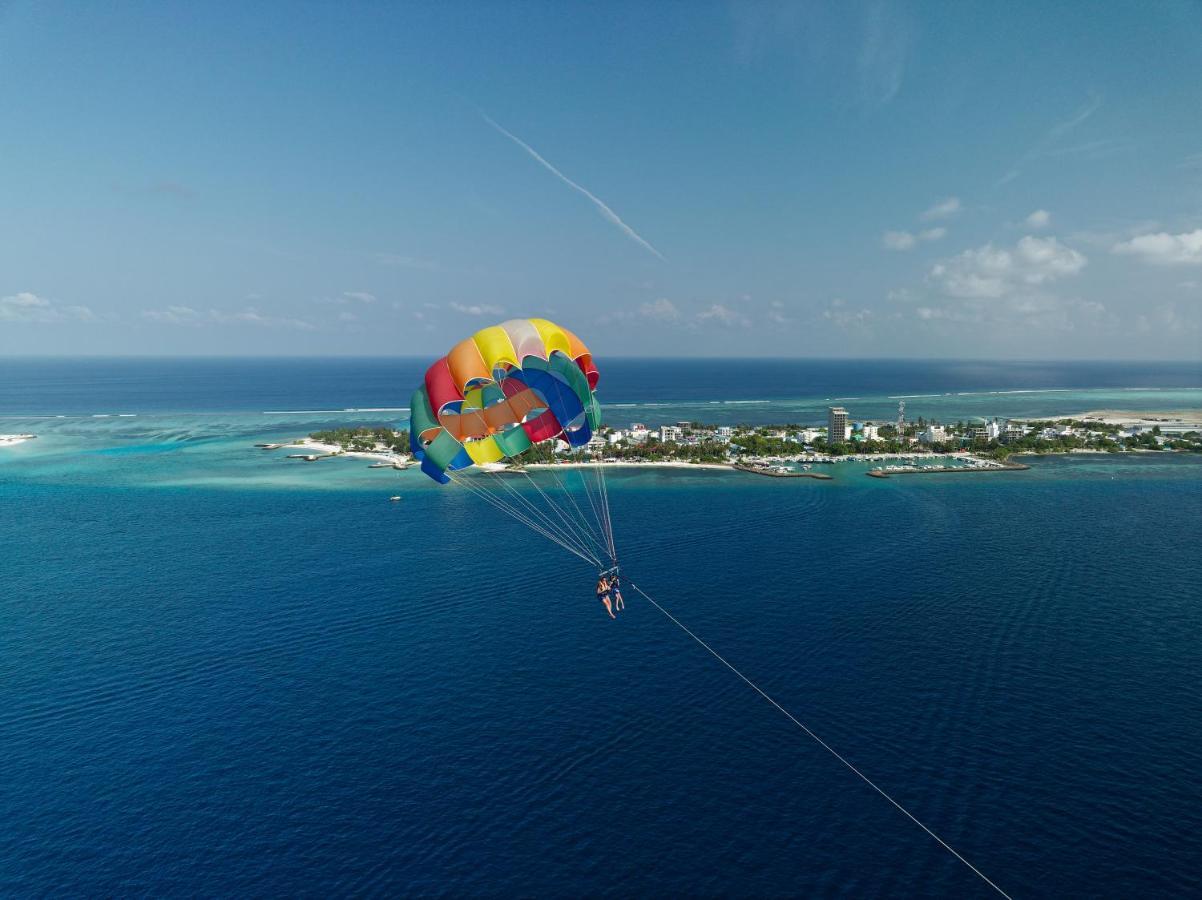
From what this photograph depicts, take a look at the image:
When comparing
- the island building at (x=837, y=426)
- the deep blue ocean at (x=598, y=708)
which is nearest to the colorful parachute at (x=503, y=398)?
the deep blue ocean at (x=598, y=708)

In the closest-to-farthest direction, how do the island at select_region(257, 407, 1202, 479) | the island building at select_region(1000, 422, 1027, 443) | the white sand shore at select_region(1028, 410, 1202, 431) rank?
1. the island at select_region(257, 407, 1202, 479)
2. the island building at select_region(1000, 422, 1027, 443)
3. the white sand shore at select_region(1028, 410, 1202, 431)

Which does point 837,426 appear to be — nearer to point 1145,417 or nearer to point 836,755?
point 836,755

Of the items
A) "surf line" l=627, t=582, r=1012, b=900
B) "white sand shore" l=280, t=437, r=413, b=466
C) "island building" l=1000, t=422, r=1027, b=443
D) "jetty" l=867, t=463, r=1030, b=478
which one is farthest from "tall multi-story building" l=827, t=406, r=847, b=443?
"surf line" l=627, t=582, r=1012, b=900

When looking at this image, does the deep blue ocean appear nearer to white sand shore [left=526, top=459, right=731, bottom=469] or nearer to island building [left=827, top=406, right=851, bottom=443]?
white sand shore [left=526, top=459, right=731, bottom=469]

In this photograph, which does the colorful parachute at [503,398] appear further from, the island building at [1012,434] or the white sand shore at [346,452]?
the island building at [1012,434]

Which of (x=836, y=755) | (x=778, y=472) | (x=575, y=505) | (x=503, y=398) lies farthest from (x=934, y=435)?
(x=503, y=398)

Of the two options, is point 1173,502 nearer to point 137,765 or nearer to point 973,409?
point 137,765
